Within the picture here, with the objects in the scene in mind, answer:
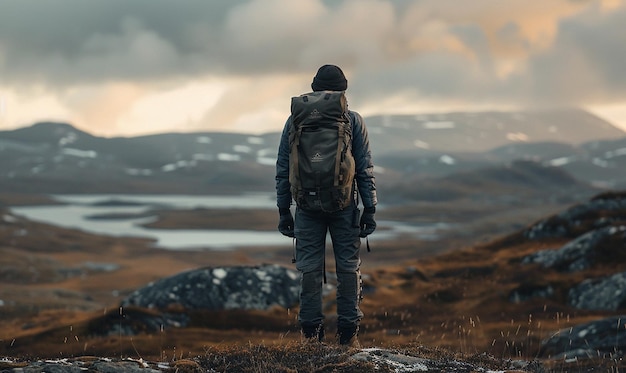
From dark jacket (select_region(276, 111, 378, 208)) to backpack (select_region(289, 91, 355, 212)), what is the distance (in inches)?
14.6

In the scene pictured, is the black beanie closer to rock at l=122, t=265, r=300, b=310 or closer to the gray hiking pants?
the gray hiking pants

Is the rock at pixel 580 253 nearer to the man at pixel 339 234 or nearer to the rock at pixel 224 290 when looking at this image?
the rock at pixel 224 290

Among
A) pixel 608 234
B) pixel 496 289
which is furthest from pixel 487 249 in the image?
pixel 496 289

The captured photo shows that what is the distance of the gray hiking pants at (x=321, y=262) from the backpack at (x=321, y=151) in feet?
1.70

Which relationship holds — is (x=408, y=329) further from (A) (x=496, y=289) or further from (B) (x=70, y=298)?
(B) (x=70, y=298)

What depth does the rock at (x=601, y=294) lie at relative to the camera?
29062mm

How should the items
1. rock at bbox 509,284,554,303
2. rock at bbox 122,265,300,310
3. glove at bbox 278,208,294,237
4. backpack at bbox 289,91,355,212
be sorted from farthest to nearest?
rock at bbox 509,284,554,303 → rock at bbox 122,265,300,310 → glove at bbox 278,208,294,237 → backpack at bbox 289,91,355,212

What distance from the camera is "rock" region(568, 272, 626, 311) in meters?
29.1

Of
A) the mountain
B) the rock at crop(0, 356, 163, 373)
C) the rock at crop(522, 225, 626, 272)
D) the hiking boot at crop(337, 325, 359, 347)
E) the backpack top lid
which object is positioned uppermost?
the backpack top lid

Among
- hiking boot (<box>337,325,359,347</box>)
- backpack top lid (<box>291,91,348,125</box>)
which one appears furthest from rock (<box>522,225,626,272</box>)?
backpack top lid (<box>291,91,348,125</box>)

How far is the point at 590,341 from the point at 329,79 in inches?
471

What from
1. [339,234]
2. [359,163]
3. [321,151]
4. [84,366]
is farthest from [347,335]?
[84,366]

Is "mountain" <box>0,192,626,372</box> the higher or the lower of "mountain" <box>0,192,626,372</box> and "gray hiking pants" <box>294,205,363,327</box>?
the lower

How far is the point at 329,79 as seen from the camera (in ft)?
38.4
